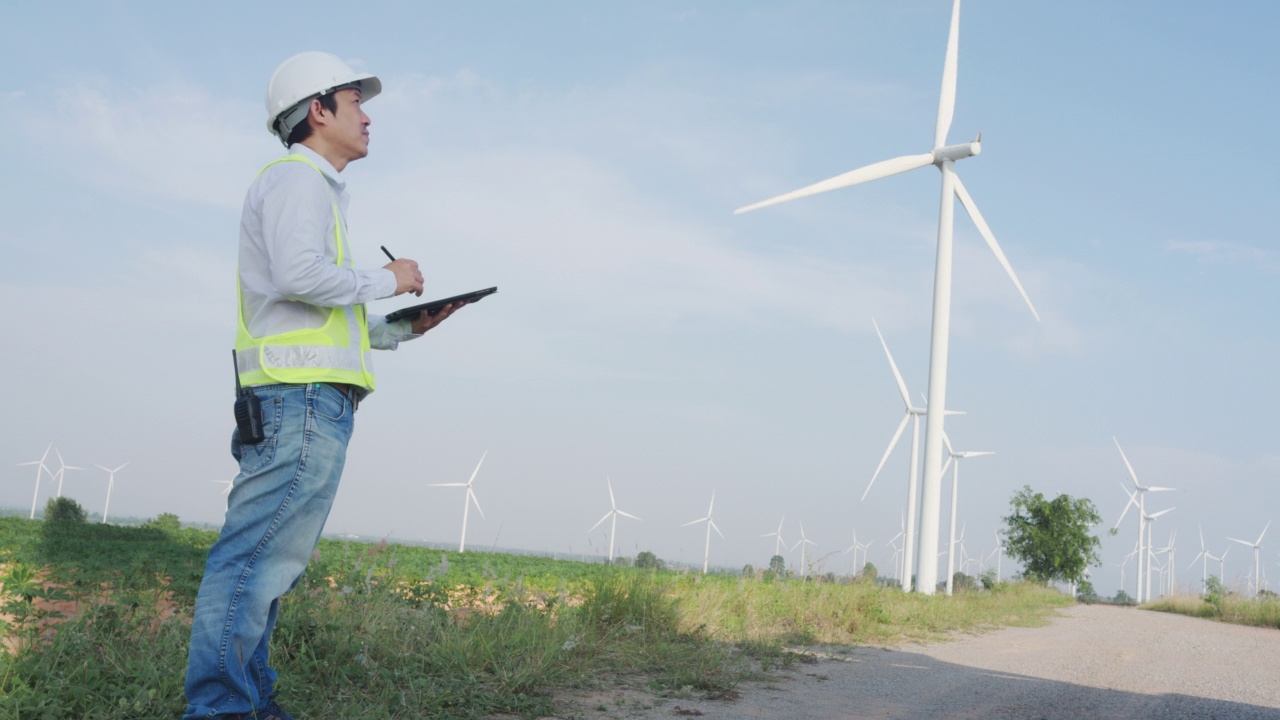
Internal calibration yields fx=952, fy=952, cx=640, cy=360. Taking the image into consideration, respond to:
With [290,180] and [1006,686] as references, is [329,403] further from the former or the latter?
[1006,686]

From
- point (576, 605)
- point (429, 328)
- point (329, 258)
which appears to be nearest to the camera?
point (329, 258)

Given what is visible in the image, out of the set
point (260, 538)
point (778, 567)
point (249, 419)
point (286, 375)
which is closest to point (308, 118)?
point (286, 375)

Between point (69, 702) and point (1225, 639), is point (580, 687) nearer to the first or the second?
point (69, 702)

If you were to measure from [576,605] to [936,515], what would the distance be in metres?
17.2

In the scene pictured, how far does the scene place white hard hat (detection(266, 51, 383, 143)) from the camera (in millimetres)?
3582

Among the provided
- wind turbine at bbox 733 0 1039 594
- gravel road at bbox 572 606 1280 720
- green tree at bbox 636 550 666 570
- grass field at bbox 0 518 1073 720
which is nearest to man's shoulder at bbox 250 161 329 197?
grass field at bbox 0 518 1073 720

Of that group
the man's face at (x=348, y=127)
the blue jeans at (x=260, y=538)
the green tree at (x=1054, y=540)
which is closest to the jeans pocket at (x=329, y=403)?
the blue jeans at (x=260, y=538)

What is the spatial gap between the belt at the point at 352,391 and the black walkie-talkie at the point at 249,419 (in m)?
0.25

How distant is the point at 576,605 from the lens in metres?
7.39

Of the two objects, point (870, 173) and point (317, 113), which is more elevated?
point (870, 173)

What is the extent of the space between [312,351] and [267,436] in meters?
0.33

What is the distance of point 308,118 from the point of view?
11.9 ft

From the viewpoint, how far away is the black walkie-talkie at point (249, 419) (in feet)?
10.6

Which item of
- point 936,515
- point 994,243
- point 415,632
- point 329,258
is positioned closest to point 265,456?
point 329,258
